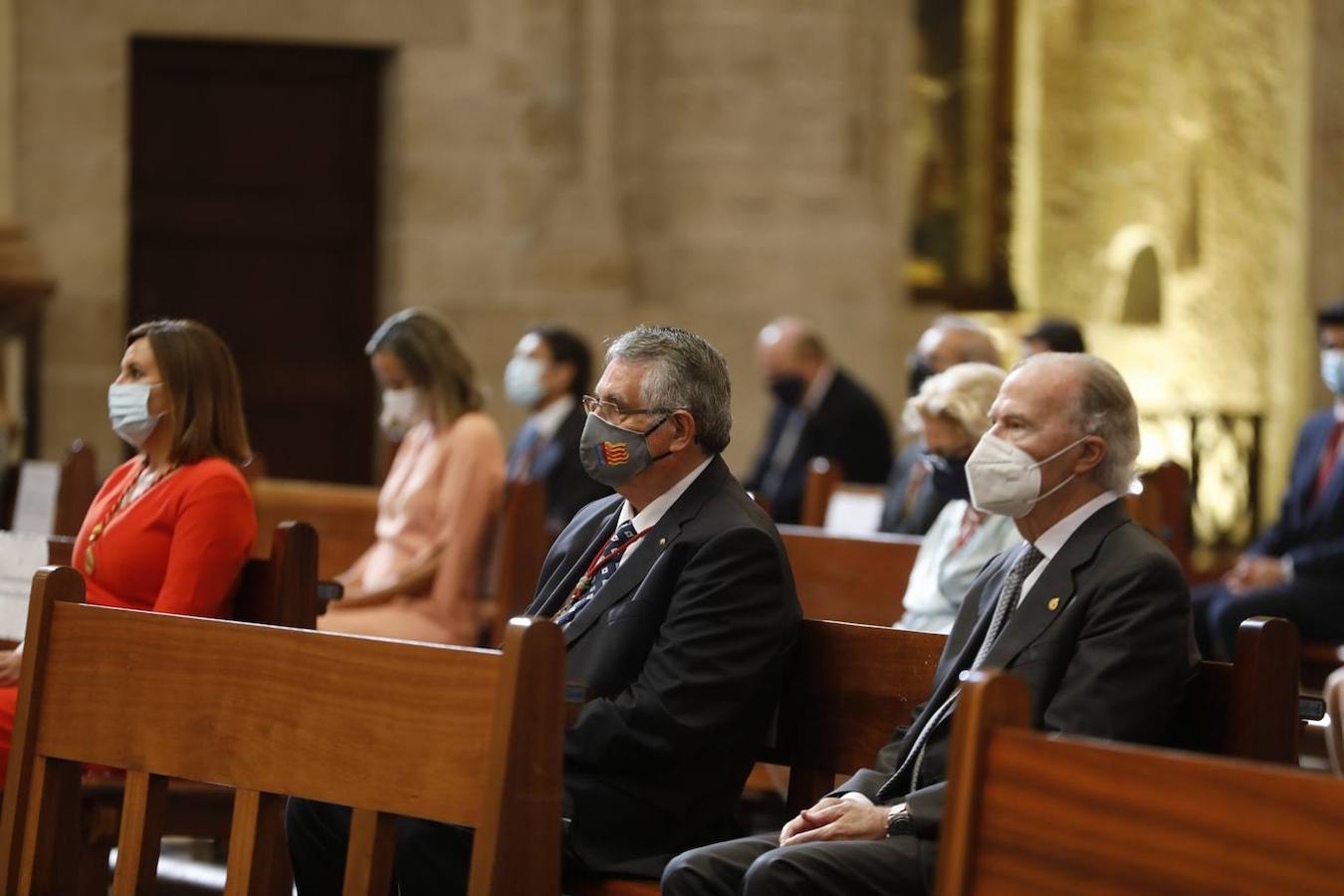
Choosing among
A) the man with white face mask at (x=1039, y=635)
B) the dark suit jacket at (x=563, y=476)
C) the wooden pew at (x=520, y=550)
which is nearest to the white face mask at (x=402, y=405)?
the wooden pew at (x=520, y=550)

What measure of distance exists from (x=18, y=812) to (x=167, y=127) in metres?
6.48

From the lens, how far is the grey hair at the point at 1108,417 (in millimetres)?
3354

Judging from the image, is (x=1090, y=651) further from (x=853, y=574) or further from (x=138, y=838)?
(x=853, y=574)

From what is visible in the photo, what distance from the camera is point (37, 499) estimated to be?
5.97m

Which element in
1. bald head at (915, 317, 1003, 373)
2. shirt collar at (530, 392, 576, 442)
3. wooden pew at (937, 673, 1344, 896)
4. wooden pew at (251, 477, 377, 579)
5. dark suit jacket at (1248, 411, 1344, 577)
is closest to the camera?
wooden pew at (937, 673, 1344, 896)

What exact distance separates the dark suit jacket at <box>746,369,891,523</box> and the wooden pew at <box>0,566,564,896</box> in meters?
5.36

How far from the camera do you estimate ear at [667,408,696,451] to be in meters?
3.58

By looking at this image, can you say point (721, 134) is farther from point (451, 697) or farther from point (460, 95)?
point (451, 697)

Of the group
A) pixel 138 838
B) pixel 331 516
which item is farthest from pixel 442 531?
pixel 138 838

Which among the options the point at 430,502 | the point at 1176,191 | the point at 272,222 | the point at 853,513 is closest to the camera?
the point at 430,502

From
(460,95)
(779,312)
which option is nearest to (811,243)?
(779,312)

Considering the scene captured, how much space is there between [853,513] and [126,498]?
3.03 metres

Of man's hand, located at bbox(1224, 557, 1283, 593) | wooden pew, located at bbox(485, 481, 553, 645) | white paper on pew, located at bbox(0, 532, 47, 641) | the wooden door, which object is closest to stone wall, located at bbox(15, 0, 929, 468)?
the wooden door

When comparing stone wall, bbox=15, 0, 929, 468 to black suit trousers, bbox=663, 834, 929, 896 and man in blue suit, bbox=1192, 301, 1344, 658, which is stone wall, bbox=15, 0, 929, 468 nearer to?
man in blue suit, bbox=1192, 301, 1344, 658
